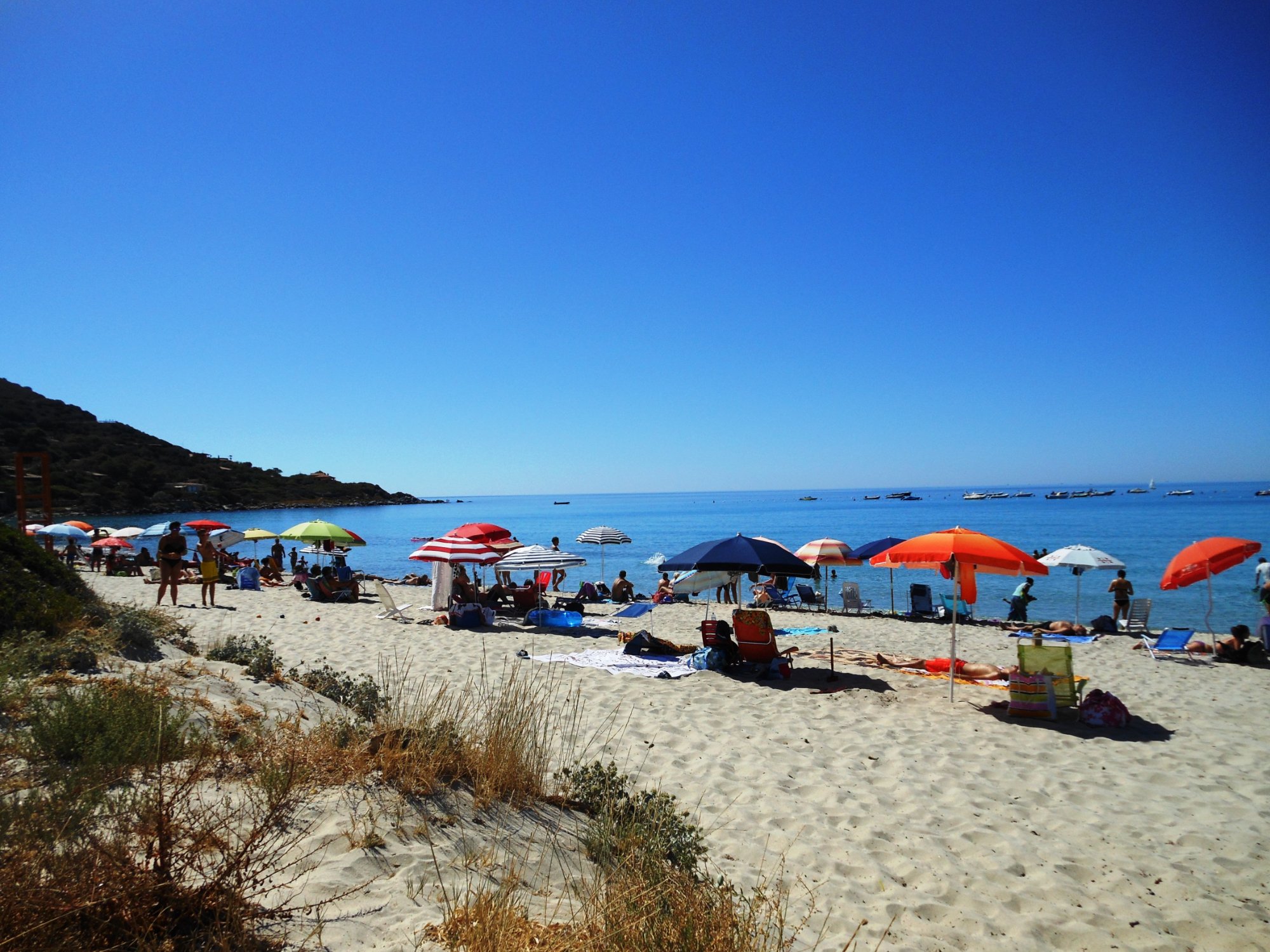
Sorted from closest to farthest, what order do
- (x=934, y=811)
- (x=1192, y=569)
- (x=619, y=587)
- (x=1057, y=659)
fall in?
(x=934, y=811) < (x=1057, y=659) < (x=1192, y=569) < (x=619, y=587)

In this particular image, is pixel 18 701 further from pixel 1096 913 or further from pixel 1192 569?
pixel 1192 569

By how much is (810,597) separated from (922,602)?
342 cm

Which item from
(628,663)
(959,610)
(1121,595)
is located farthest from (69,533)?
(1121,595)

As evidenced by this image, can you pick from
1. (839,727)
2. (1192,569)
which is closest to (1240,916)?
(839,727)

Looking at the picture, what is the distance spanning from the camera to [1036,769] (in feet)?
19.7

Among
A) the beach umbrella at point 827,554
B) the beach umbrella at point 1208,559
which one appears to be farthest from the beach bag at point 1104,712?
the beach umbrella at point 827,554

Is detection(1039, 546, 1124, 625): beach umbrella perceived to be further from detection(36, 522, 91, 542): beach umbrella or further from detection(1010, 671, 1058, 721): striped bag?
detection(36, 522, 91, 542): beach umbrella

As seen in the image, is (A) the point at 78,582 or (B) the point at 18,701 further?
(A) the point at 78,582

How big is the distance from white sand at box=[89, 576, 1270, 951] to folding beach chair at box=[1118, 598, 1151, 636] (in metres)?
5.03

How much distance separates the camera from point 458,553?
1377 centimetres

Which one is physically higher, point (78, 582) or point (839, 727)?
point (78, 582)

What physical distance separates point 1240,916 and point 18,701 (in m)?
7.18

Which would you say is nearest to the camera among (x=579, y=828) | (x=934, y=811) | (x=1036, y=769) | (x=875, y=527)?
(x=579, y=828)

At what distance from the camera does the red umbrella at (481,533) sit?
607 inches
